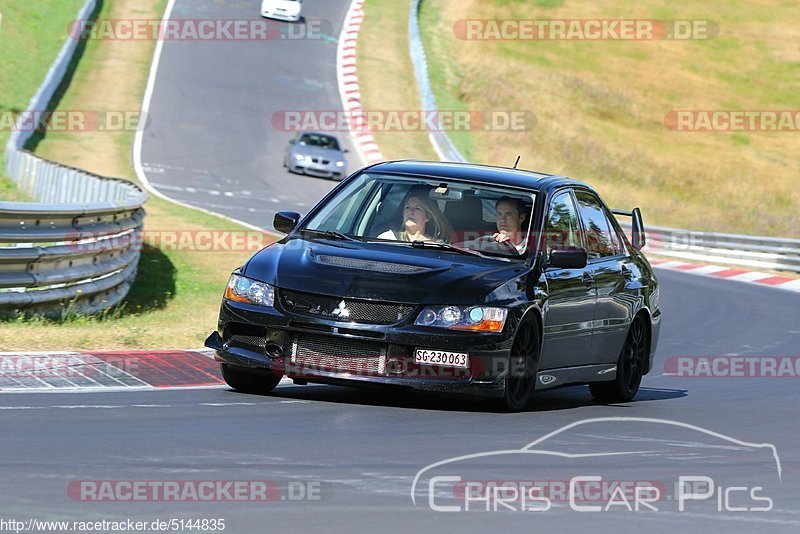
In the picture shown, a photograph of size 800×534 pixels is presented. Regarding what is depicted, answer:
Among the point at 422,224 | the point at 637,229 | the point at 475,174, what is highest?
the point at 475,174

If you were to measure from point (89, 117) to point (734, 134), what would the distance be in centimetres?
2682

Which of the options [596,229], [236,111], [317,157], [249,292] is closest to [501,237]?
[596,229]

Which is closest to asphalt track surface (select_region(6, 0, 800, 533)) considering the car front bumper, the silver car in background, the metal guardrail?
the car front bumper

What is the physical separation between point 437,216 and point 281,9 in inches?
1781

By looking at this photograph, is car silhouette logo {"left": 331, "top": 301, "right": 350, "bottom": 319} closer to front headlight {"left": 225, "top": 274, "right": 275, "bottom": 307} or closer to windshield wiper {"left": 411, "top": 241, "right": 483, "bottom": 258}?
front headlight {"left": 225, "top": 274, "right": 275, "bottom": 307}

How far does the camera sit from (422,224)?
10.0 meters

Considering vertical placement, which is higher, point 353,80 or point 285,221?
point 285,221

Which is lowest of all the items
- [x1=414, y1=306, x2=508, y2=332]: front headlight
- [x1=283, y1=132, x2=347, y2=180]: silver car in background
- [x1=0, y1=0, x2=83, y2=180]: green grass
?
[x1=283, y1=132, x2=347, y2=180]: silver car in background

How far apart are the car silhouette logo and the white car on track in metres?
46.3

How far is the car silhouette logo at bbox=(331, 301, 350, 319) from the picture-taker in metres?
8.89

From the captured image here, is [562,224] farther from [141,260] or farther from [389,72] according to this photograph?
[389,72]

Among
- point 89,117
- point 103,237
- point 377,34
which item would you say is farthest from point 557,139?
point 103,237

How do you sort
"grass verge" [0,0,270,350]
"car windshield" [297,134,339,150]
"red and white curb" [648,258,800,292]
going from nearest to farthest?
"grass verge" [0,0,270,350] → "red and white curb" [648,258,800,292] → "car windshield" [297,134,339,150]

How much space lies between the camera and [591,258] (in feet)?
35.1
